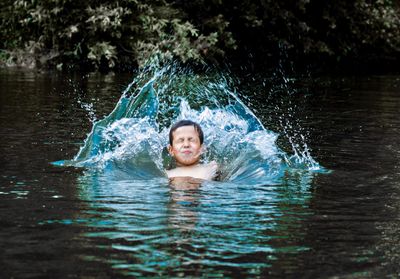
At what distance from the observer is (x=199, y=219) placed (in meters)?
6.93

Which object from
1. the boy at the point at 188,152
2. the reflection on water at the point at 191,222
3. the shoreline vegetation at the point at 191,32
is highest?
the shoreline vegetation at the point at 191,32

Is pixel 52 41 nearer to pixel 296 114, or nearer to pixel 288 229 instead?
pixel 296 114

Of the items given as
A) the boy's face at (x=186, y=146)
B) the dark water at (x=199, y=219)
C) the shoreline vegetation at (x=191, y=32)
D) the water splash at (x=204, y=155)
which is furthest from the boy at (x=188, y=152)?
the shoreline vegetation at (x=191, y=32)

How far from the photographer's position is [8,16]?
28109mm

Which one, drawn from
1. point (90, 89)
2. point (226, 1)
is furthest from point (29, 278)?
point (226, 1)

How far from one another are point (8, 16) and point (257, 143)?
62.4ft

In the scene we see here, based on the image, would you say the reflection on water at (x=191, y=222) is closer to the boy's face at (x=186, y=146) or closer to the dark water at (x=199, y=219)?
the dark water at (x=199, y=219)

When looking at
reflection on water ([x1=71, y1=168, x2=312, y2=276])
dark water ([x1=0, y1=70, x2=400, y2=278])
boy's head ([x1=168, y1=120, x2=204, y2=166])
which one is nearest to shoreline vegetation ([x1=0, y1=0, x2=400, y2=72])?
dark water ([x1=0, y1=70, x2=400, y2=278])

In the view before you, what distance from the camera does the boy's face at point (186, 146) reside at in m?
9.48

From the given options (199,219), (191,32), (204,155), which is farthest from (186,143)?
(191,32)

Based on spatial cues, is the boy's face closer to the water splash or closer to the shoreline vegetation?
the water splash

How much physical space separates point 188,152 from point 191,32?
59.2ft

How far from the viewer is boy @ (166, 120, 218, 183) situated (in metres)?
9.32

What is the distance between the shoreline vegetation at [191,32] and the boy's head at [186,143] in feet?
46.7
